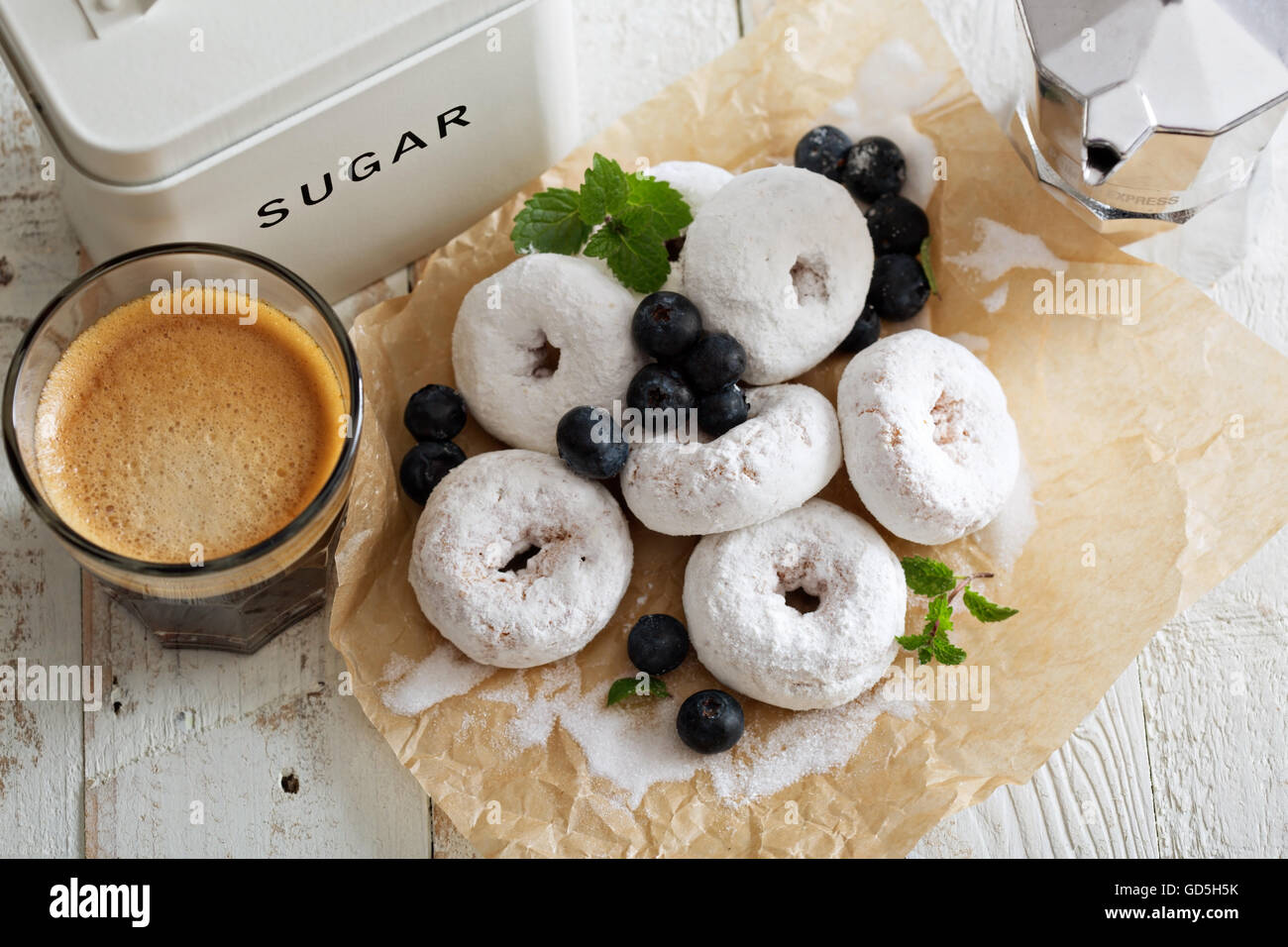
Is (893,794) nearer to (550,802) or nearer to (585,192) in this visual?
(550,802)

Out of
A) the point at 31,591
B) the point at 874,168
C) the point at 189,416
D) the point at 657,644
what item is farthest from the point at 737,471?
the point at 31,591

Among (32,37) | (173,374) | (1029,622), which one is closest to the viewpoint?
(32,37)

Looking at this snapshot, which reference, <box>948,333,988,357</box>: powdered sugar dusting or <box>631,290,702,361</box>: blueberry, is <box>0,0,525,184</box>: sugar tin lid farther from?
<box>948,333,988,357</box>: powdered sugar dusting

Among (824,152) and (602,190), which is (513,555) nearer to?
(602,190)

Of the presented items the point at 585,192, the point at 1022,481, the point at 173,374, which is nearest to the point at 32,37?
the point at 173,374

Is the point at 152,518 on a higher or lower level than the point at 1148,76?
lower

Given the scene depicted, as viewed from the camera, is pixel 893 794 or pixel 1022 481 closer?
pixel 893 794

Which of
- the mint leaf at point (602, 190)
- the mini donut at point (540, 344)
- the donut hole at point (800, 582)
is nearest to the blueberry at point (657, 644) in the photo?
the donut hole at point (800, 582)

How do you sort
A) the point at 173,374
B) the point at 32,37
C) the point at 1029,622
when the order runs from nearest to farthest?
1. the point at 32,37
2. the point at 173,374
3. the point at 1029,622
